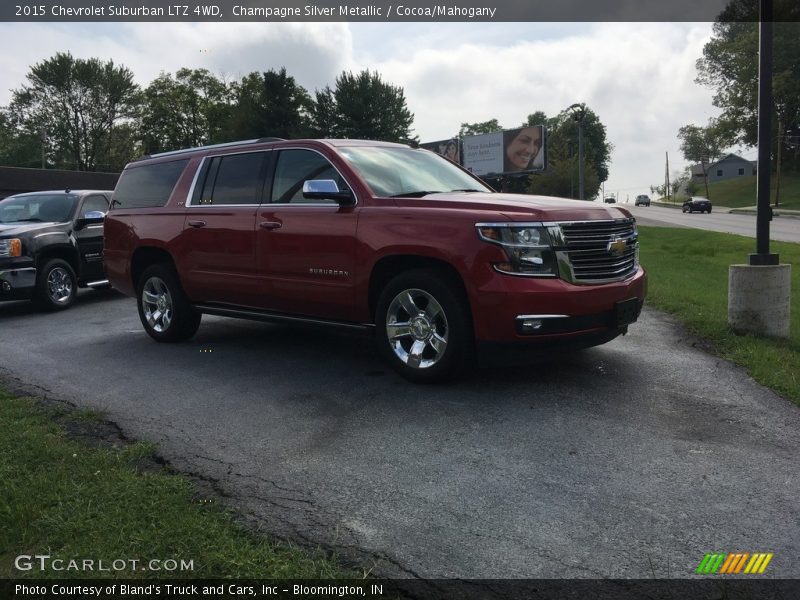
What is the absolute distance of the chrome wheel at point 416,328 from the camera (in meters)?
5.20

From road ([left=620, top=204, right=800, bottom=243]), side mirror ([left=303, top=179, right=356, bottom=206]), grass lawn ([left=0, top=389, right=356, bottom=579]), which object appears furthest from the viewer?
road ([left=620, top=204, right=800, bottom=243])

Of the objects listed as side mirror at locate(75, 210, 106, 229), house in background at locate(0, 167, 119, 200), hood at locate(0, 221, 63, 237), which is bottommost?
hood at locate(0, 221, 63, 237)

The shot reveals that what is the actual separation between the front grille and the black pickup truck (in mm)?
8437

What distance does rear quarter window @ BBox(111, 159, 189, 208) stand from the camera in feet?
24.5

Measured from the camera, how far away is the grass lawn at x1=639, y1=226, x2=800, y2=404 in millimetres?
5746

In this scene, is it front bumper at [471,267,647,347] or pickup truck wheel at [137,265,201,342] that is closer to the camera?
front bumper at [471,267,647,347]

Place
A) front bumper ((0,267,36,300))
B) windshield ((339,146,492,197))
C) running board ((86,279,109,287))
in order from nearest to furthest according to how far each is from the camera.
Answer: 1. windshield ((339,146,492,197))
2. front bumper ((0,267,36,300))
3. running board ((86,279,109,287))

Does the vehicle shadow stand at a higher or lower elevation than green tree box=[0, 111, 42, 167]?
lower

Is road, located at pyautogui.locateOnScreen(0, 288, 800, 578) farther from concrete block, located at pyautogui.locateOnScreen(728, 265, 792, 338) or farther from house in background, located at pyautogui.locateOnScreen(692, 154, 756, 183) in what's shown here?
house in background, located at pyautogui.locateOnScreen(692, 154, 756, 183)

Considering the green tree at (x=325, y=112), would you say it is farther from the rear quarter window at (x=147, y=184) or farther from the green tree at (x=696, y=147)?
the green tree at (x=696, y=147)

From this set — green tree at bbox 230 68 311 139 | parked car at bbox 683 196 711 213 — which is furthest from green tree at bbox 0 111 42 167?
parked car at bbox 683 196 711 213

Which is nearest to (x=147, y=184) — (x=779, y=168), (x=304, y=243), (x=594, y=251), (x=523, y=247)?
(x=304, y=243)

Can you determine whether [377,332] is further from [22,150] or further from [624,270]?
[22,150]

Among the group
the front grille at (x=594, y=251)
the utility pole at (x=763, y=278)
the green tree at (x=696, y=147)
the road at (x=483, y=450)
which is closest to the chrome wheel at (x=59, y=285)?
the road at (x=483, y=450)
